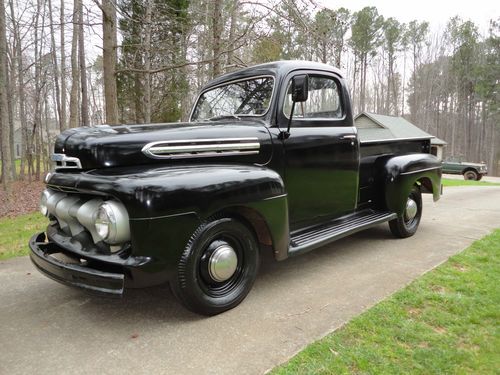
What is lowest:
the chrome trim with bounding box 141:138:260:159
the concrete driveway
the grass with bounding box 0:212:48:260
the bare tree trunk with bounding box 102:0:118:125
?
the grass with bounding box 0:212:48:260

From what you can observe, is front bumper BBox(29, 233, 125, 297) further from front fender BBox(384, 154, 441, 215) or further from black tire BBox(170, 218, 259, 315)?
front fender BBox(384, 154, 441, 215)

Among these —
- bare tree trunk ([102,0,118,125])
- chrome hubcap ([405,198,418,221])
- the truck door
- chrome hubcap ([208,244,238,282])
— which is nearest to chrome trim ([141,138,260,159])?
the truck door

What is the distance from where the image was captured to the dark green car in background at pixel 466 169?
23562 millimetres

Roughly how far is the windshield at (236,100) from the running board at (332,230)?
128 cm

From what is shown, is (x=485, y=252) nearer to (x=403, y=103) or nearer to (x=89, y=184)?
(x=89, y=184)

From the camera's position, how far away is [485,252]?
170 inches

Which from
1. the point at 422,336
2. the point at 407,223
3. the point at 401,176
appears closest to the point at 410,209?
the point at 407,223

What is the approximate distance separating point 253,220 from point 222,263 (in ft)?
1.56

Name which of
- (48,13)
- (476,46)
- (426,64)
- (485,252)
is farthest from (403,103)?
(485,252)

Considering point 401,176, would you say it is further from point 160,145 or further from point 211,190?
point 160,145

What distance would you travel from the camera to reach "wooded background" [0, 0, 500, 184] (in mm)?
8664

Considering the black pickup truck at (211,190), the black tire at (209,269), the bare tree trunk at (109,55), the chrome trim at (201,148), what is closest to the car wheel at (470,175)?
the black pickup truck at (211,190)

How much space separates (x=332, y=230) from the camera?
372 centimetres

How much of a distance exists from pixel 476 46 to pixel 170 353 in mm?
45795
